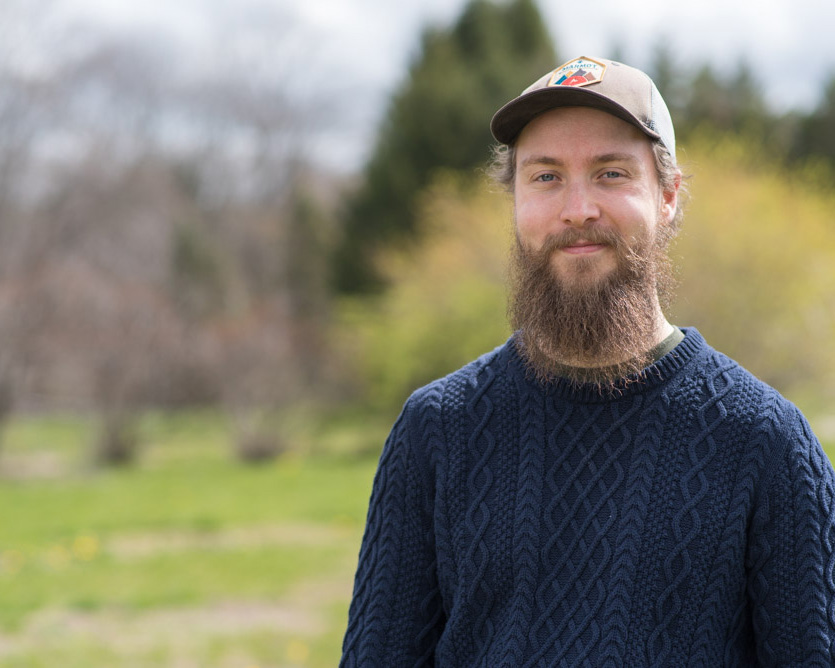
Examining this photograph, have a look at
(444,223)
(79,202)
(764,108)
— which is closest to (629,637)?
(444,223)

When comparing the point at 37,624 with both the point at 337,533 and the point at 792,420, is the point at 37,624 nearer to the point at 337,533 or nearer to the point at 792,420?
the point at 337,533

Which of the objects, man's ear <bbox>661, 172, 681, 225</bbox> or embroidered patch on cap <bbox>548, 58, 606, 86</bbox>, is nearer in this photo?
embroidered patch on cap <bbox>548, 58, 606, 86</bbox>

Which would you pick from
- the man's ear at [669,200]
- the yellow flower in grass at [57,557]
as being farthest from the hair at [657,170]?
the yellow flower in grass at [57,557]

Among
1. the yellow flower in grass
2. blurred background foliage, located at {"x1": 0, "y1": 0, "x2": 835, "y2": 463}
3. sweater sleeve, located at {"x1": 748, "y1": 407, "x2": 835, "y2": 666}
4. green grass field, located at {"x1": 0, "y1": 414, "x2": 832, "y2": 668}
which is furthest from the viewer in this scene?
blurred background foliage, located at {"x1": 0, "y1": 0, "x2": 835, "y2": 463}

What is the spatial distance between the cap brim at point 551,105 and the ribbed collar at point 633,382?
0.39 meters

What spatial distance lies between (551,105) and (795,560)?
2.87 feet

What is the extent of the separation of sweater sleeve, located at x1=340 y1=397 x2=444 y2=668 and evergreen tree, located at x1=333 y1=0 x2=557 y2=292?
15.2 m

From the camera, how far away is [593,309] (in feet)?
5.62

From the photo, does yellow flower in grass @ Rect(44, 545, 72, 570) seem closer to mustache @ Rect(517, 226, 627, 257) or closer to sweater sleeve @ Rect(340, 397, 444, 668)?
sweater sleeve @ Rect(340, 397, 444, 668)

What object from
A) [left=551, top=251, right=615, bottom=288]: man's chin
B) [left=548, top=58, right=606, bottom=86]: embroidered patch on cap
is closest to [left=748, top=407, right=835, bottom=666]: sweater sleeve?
[left=551, top=251, right=615, bottom=288]: man's chin

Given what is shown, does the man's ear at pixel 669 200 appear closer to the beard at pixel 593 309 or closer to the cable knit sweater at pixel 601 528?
the beard at pixel 593 309

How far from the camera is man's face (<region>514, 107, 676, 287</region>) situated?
5.43 ft

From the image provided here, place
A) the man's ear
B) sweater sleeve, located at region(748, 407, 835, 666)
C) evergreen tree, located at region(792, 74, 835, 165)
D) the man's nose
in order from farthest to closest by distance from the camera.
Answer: evergreen tree, located at region(792, 74, 835, 165) < the man's ear < the man's nose < sweater sleeve, located at region(748, 407, 835, 666)

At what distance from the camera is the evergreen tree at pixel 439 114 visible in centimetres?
1714
